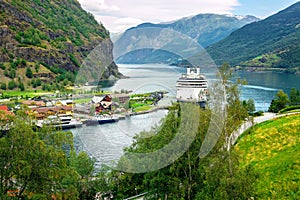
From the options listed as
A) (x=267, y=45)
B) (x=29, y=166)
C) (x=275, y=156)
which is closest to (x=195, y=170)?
(x=275, y=156)

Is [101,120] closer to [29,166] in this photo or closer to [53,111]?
[53,111]

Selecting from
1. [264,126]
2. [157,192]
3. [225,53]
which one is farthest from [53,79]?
[225,53]

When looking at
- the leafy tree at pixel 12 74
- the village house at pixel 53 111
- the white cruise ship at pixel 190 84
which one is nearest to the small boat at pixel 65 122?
the village house at pixel 53 111

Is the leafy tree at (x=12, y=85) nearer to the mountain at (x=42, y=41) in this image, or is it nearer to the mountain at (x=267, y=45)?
the mountain at (x=42, y=41)

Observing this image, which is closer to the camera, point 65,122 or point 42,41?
point 65,122

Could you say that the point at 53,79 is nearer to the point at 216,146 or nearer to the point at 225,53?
the point at 216,146

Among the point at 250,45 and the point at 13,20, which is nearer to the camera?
the point at 13,20

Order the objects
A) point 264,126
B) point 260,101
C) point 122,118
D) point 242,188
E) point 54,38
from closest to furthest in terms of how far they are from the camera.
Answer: point 242,188 → point 264,126 → point 122,118 → point 260,101 → point 54,38
